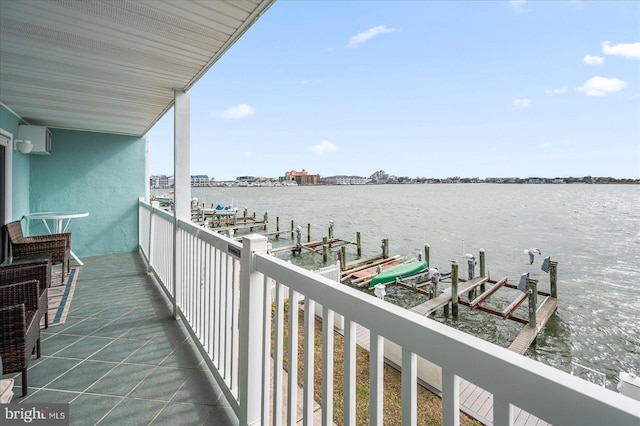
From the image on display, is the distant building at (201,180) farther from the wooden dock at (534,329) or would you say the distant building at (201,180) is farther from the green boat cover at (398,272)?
the wooden dock at (534,329)

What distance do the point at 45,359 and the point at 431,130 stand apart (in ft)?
159

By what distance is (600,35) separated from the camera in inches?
1171

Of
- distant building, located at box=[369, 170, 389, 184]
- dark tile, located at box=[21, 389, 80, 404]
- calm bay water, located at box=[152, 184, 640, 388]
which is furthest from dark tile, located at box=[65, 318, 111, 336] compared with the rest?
distant building, located at box=[369, 170, 389, 184]

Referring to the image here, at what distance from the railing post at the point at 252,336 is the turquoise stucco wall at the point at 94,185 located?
5.69 m

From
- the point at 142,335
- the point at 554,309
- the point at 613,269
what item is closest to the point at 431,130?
the point at 613,269

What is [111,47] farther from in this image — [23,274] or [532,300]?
[532,300]

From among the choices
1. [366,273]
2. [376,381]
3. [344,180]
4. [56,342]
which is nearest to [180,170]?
[56,342]

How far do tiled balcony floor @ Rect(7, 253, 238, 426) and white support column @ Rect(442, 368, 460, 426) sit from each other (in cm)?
147

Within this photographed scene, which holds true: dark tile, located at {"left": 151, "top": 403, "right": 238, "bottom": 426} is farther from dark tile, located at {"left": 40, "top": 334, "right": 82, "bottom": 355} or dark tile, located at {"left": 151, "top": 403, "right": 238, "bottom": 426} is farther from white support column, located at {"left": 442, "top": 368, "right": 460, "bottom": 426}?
white support column, located at {"left": 442, "top": 368, "right": 460, "bottom": 426}

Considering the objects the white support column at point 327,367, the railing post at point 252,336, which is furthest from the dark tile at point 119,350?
the white support column at point 327,367

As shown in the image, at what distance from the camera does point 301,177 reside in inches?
2500

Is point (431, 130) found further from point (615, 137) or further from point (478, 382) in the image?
point (478, 382)

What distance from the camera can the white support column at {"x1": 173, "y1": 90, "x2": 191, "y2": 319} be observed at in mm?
3045

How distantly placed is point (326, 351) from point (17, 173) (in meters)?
6.00
